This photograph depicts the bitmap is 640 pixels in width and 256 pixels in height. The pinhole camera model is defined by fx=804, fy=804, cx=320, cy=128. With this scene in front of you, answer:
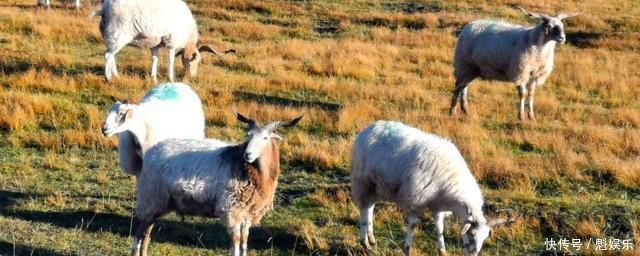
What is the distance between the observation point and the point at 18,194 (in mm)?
10508

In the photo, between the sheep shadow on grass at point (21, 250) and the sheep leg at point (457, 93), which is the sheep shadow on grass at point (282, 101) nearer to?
the sheep leg at point (457, 93)

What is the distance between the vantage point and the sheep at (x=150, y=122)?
933 centimetres

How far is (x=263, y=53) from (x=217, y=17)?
28.5 ft

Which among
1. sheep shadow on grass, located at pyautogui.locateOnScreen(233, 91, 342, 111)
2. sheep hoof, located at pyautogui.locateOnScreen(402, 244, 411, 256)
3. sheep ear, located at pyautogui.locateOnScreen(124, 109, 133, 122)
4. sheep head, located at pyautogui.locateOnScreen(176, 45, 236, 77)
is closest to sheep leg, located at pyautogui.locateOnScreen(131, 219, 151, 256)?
sheep ear, located at pyautogui.locateOnScreen(124, 109, 133, 122)

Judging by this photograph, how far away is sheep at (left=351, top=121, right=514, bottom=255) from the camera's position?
8070 millimetres

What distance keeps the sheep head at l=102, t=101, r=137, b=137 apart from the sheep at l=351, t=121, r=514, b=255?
2681 millimetres

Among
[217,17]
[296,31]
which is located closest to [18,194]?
[296,31]

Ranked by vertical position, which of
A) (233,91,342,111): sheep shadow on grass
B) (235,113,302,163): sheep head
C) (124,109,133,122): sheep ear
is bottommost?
(233,91,342,111): sheep shadow on grass

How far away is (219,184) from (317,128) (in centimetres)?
685

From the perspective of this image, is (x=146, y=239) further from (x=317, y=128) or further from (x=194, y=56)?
(x=194, y=56)

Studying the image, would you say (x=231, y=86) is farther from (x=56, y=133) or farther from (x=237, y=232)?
(x=237, y=232)

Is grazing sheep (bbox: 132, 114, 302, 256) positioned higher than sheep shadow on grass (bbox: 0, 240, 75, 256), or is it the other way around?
grazing sheep (bbox: 132, 114, 302, 256)

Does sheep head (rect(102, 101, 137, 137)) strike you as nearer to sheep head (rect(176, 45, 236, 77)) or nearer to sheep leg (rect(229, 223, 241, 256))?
sheep leg (rect(229, 223, 241, 256))

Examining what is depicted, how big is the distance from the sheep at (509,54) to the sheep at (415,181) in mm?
7789
